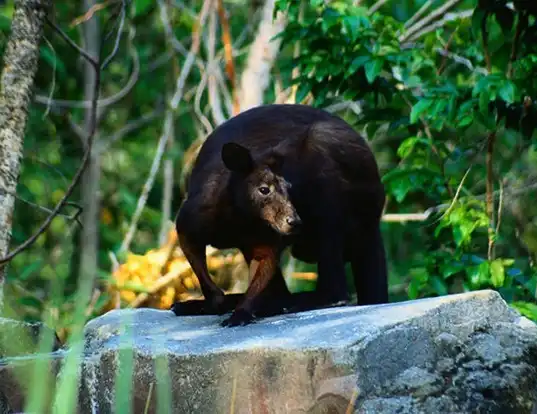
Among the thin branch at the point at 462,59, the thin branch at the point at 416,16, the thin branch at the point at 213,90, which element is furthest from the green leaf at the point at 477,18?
the thin branch at the point at 213,90

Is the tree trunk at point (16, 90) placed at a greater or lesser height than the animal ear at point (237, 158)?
greater

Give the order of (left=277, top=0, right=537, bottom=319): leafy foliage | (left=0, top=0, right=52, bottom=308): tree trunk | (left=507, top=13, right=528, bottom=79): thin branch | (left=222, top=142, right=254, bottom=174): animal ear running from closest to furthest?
(left=222, top=142, right=254, bottom=174): animal ear, (left=0, top=0, right=52, bottom=308): tree trunk, (left=277, top=0, right=537, bottom=319): leafy foliage, (left=507, top=13, right=528, bottom=79): thin branch

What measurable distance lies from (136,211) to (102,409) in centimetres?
522

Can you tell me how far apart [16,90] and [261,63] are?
346 cm

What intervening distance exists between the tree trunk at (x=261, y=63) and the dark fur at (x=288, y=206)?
10.0 feet

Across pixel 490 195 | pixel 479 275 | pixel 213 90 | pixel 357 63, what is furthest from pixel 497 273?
pixel 213 90

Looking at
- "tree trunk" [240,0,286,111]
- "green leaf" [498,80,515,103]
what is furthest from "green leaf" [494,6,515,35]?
"tree trunk" [240,0,286,111]

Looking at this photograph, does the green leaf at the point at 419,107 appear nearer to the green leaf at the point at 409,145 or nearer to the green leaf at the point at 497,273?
the green leaf at the point at 409,145

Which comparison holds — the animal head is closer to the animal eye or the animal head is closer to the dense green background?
the animal eye

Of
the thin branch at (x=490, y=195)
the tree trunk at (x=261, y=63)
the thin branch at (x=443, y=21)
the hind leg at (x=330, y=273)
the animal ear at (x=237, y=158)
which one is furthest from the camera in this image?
the tree trunk at (x=261, y=63)

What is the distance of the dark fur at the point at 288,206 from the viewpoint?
15.9ft

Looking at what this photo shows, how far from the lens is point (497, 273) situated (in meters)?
5.88

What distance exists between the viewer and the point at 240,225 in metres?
4.92

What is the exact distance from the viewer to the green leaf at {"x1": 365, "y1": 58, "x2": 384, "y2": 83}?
592cm
